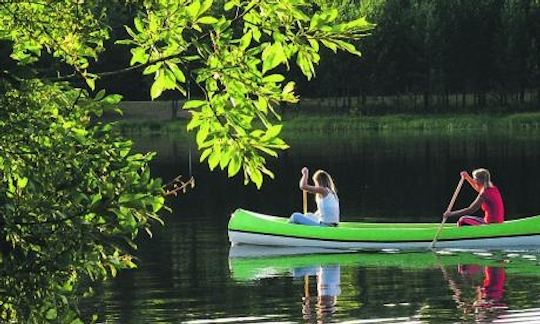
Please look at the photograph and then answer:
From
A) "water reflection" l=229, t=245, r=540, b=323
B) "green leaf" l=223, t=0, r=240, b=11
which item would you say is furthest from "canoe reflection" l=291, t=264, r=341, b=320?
"green leaf" l=223, t=0, r=240, b=11

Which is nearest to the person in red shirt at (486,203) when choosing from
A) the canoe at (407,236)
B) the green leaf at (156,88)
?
the canoe at (407,236)

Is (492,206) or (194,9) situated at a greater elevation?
(194,9)

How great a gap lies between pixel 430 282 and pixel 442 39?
68.5 meters

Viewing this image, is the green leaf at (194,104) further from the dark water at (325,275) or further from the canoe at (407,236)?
the canoe at (407,236)

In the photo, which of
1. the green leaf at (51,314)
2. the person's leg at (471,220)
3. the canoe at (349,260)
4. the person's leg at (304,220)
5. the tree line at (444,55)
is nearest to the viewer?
the green leaf at (51,314)

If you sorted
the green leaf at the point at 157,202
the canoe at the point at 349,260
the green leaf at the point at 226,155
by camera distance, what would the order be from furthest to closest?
the canoe at the point at 349,260
the green leaf at the point at 157,202
the green leaf at the point at 226,155

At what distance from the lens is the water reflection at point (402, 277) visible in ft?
54.7

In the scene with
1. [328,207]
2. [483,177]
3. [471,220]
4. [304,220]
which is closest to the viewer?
[483,177]

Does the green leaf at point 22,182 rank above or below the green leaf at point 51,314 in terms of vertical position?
above

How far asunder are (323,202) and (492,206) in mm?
3303

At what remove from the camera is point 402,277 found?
20.3m

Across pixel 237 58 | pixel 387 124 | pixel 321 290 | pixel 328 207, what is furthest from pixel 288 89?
pixel 387 124

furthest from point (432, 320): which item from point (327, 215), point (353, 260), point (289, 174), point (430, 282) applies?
point (289, 174)

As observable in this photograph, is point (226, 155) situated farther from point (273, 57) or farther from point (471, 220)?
point (471, 220)
